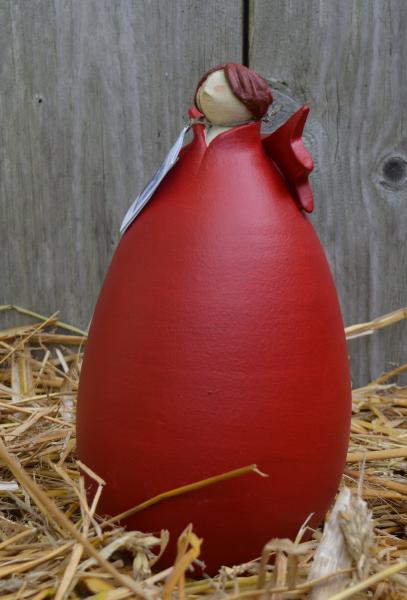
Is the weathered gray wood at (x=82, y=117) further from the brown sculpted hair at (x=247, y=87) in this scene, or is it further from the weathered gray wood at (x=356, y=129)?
the brown sculpted hair at (x=247, y=87)

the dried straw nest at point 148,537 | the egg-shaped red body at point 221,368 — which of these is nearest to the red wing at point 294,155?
the egg-shaped red body at point 221,368

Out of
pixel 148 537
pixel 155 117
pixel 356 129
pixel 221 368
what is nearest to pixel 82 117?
pixel 155 117

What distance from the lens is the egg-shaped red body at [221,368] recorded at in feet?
3.32

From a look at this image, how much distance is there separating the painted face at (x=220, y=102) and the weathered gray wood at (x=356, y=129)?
791mm

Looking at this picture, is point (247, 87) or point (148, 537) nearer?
point (148, 537)

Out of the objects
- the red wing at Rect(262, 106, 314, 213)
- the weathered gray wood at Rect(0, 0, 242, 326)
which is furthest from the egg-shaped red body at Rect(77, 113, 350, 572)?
the weathered gray wood at Rect(0, 0, 242, 326)

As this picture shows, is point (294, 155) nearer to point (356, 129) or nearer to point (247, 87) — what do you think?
point (247, 87)

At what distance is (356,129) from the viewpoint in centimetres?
192

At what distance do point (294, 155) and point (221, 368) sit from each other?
35 cm

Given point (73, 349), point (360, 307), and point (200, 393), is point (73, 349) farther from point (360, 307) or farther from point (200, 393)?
point (200, 393)

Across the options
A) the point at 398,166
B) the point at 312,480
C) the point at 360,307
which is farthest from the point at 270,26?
the point at 312,480

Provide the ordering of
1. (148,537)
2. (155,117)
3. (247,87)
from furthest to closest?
1. (155,117)
2. (247,87)
3. (148,537)

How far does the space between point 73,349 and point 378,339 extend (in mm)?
834

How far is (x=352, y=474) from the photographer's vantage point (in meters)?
1.39
